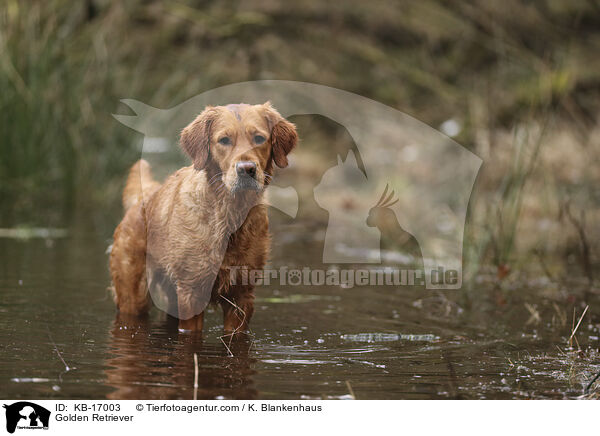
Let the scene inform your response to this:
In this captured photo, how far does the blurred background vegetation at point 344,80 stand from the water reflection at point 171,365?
2.62m

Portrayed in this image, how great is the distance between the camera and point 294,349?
4.07 metres

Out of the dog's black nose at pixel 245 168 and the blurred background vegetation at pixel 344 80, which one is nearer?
the dog's black nose at pixel 245 168

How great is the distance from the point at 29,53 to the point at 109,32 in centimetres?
251

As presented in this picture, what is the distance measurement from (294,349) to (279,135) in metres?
1.16

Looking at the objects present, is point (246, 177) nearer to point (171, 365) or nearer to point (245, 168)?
point (245, 168)

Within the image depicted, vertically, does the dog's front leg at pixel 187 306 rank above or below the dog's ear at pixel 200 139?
below

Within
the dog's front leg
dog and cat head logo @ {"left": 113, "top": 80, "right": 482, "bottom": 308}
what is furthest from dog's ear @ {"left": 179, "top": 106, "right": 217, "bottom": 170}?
dog and cat head logo @ {"left": 113, "top": 80, "right": 482, "bottom": 308}

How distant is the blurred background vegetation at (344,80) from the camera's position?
26.9 feet

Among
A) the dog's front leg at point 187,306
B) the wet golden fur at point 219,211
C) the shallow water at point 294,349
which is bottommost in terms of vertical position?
the shallow water at point 294,349

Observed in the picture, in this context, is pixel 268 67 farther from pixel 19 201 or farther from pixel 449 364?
pixel 449 364

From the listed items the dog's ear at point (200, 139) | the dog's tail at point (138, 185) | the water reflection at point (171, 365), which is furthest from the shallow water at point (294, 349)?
the dog's ear at point (200, 139)
